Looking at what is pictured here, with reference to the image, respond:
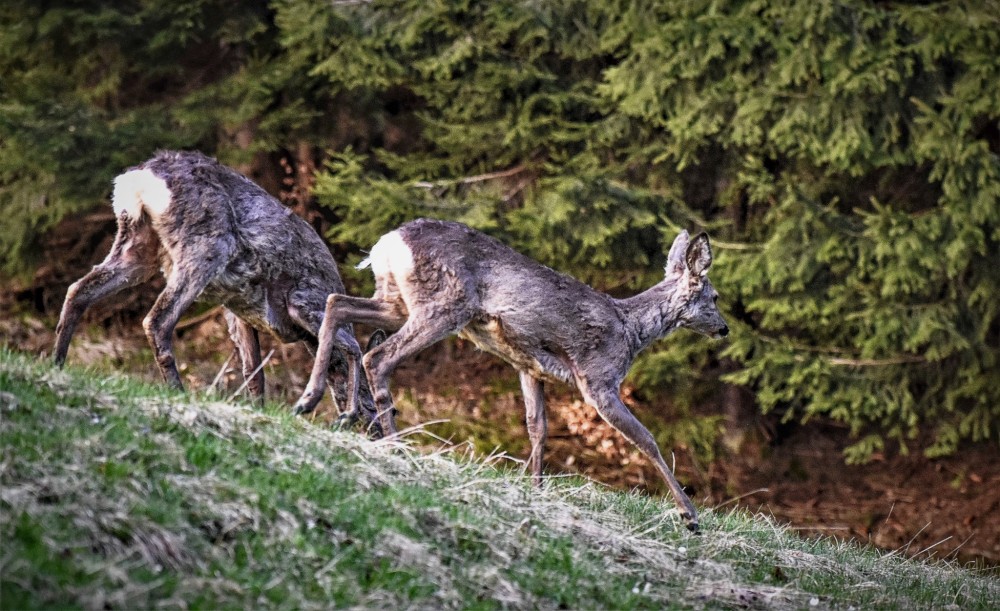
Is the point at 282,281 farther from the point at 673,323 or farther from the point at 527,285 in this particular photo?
the point at 673,323

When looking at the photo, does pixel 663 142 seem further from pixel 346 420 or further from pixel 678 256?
pixel 346 420

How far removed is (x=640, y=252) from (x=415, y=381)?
283cm

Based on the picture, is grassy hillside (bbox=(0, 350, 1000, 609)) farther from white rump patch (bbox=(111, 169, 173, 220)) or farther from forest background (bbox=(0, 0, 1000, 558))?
forest background (bbox=(0, 0, 1000, 558))

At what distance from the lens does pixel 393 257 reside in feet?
23.8

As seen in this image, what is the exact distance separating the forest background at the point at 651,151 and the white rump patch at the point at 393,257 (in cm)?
453

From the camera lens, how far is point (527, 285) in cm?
730

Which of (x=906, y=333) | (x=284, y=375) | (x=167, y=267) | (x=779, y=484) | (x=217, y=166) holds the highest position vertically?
(x=217, y=166)

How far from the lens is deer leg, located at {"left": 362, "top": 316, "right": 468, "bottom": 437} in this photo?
709 cm

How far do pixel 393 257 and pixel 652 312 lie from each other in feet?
5.38

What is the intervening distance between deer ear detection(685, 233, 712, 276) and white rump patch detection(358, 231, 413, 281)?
5.85 feet

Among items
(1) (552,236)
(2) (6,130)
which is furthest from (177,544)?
(2) (6,130)

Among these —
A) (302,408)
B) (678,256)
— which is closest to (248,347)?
(302,408)

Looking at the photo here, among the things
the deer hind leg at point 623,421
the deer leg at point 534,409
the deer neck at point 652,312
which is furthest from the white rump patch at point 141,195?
the deer neck at point 652,312

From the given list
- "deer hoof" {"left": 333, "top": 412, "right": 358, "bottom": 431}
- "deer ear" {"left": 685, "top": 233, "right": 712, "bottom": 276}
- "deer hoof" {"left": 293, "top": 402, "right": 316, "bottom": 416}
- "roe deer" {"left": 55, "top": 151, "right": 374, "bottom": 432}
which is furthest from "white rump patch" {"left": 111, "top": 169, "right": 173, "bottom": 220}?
"deer ear" {"left": 685, "top": 233, "right": 712, "bottom": 276}
